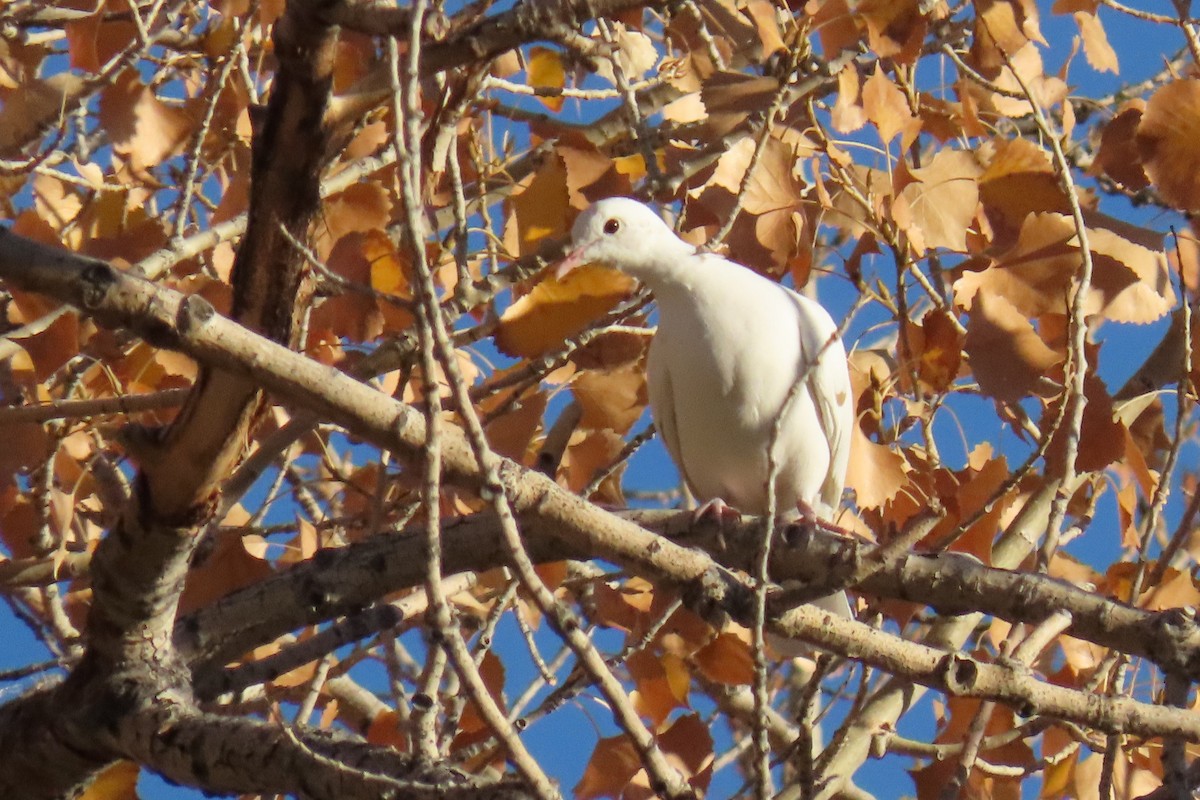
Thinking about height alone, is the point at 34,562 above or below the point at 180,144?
below

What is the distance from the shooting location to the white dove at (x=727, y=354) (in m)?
3.36

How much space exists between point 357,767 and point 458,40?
3.27ft

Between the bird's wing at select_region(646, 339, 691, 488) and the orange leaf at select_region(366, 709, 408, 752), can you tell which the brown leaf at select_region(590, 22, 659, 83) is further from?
the orange leaf at select_region(366, 709, 408, 752)

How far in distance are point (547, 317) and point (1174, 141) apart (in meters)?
1.14

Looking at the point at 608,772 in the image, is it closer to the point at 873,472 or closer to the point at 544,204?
the point at 873,472

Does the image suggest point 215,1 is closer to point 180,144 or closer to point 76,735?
point 180,144

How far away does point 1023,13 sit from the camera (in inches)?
111

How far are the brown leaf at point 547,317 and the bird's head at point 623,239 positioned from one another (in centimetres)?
53

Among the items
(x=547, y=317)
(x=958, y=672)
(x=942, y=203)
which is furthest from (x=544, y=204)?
(x=958, y=672)

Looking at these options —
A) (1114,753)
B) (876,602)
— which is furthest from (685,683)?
(1114,753)

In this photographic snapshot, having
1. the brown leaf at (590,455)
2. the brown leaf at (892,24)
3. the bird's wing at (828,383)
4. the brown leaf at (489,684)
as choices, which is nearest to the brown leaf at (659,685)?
the brown leaf at (489,684)

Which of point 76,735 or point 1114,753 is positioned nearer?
point 1114,753

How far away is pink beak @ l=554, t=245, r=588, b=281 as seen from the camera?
314 centimetres

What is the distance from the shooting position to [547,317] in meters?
2.69
